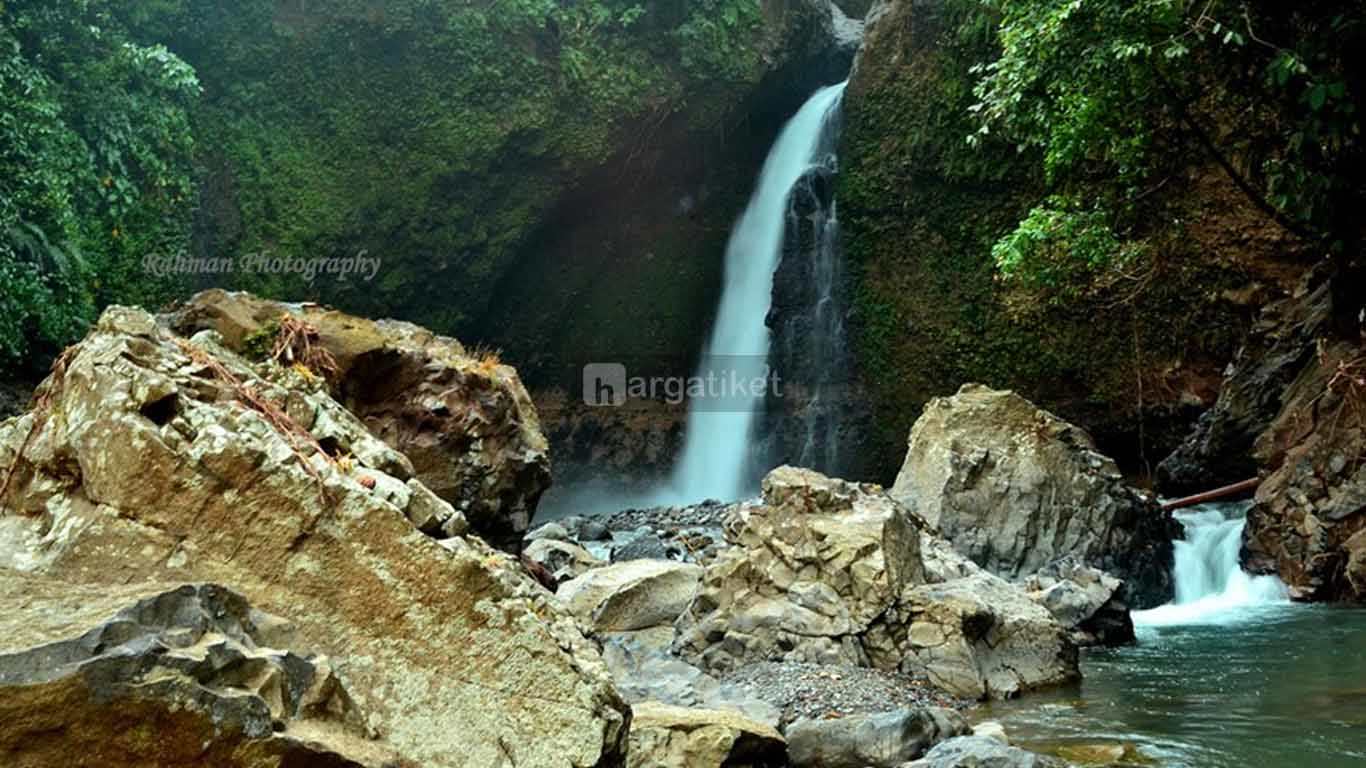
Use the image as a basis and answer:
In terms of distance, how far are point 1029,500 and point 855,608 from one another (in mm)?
4683

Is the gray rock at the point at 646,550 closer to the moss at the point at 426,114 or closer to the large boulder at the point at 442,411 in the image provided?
the large boulder at the point at 442,411

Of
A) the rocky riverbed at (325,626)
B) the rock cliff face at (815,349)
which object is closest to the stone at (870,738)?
the rocky riverbed at (325,626)

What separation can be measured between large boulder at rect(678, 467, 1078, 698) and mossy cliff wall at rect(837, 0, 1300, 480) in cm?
948

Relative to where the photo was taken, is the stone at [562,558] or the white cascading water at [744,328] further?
the white cascading water at [744,328]

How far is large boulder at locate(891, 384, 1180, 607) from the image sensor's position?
1125 centimetres

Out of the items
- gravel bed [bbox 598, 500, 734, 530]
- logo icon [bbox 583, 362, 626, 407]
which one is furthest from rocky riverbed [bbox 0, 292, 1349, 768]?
logo icon [bbox 583, 362, 626, 407]

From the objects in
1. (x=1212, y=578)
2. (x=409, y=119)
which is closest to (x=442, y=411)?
(x=1212, y=578)

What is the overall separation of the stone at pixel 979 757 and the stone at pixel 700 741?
2.40ft

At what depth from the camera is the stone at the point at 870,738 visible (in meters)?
5.09

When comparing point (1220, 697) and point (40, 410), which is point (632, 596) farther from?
point (40, 410)

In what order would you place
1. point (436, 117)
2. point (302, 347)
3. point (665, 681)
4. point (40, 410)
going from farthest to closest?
point (436, 117)
point (302, 347)
point (665, 681)
point (40, 410)

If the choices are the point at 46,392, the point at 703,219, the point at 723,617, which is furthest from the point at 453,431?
the point at 703,219

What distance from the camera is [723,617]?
765 centimetres

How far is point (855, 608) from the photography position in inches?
294
